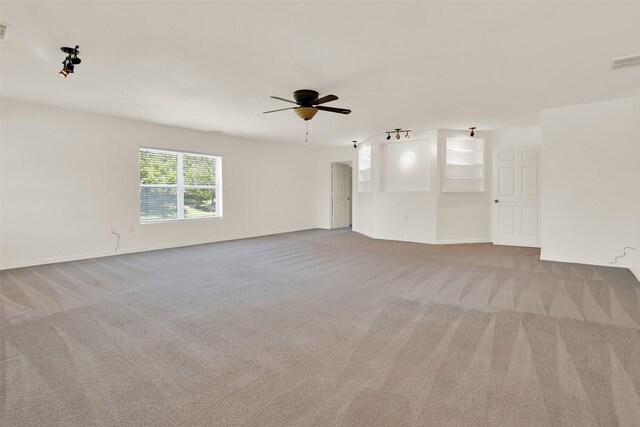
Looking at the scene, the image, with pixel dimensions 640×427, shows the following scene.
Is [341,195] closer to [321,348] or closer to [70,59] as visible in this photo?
[70,59]

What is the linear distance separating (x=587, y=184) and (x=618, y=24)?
3.06m

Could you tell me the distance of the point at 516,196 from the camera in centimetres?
676

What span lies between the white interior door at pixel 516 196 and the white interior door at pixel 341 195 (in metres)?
4.45

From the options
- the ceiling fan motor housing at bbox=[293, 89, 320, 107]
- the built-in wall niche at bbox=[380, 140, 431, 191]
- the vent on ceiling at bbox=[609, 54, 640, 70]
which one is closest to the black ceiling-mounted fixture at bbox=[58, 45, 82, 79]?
the ceiling fan motor housing at bbox=[293, 89, 320, 107]

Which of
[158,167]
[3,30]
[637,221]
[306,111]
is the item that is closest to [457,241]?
[637,221]

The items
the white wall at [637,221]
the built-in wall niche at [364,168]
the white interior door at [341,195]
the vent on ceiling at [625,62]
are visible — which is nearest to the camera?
the vent on ceiling at [625,62]

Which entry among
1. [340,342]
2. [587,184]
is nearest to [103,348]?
[340,342]

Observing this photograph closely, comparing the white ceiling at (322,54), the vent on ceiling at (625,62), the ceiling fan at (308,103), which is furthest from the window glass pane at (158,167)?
the vent on ceiling at (625,62)

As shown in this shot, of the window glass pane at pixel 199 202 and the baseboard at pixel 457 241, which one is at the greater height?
the window glass pane at pixel 199 202

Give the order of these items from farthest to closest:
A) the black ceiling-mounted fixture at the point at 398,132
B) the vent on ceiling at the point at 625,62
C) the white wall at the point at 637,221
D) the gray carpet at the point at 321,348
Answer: the black ceiling-mounted fixture at the point at 398,132, the white wall at the point at 637,221, the vent on ceiling at the point at 625,62, the gray carpet at the point at 321,348

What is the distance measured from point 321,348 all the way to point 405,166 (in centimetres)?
591

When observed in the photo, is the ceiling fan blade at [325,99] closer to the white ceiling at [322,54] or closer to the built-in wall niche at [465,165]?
the white ceiling at [322,54]

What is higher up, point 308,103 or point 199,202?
point 308,103

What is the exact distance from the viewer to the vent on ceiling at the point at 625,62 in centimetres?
333
